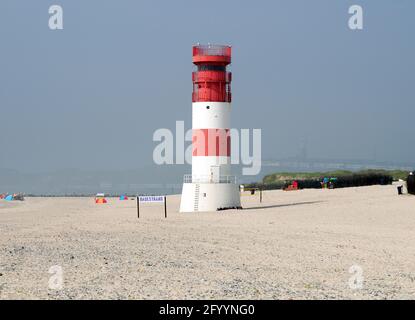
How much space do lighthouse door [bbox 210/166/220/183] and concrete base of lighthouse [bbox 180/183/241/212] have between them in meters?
0.20

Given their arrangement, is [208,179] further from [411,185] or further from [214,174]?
[411,185]

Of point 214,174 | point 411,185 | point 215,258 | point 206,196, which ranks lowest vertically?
point 206,196

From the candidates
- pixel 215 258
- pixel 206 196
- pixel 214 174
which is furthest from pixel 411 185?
pixel 215 258

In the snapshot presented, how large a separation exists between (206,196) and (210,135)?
2.94m

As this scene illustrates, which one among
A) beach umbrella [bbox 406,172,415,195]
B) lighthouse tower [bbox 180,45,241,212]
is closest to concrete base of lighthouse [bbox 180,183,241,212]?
lighthouse tower [bbox 180,45,241,212]

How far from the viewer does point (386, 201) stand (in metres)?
38.9

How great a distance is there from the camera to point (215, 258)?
1934 centimetres

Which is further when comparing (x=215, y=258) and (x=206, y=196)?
(x=206, y=196)

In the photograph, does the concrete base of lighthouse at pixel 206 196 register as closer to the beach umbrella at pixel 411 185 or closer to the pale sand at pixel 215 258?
the pale sand at pixel 215 258

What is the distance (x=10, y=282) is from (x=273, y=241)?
1002 cm

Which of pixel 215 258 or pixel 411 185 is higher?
pixel 215 258

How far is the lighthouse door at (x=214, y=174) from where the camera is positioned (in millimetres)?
38094

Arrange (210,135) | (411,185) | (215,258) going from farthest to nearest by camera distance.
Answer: (411,185), (210,135), (215,258)

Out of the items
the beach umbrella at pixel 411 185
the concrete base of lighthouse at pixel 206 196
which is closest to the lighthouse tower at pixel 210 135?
the concrete base of lighthouse at pixel 206 196
